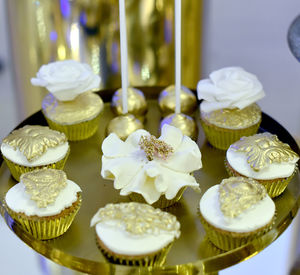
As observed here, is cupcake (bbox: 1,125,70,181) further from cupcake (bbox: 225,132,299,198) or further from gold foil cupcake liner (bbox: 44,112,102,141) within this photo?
cupcake (bbox: 225,132,299,198)

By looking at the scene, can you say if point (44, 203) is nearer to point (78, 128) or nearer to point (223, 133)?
point (78, 128)

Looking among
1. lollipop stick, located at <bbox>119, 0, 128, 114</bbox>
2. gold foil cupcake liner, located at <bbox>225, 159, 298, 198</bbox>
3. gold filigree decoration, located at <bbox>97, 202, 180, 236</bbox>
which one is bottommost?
gold foil cupcake liner, located at <bbox>225, 159, 298, 198</bbox>

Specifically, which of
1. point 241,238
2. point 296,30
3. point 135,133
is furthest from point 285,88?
point 241,238

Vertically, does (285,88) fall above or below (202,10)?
below

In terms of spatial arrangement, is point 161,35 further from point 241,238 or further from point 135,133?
point 241,238

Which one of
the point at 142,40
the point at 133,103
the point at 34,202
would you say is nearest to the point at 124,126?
the point at 133,103

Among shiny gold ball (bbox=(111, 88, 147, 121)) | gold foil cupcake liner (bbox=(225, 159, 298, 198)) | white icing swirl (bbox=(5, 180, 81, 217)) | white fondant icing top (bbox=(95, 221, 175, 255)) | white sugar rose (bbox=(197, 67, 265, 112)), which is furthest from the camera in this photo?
shiny gold ball (bbox=(111, 88, 147, 121))

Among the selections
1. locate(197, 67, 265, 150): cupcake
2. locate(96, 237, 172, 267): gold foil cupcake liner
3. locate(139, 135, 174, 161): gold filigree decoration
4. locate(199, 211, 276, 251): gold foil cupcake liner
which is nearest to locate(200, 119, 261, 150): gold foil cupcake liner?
locate(197, 67, 265, 150): cupcake
